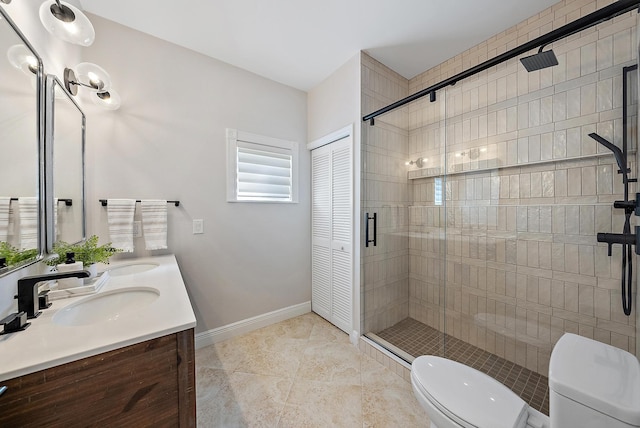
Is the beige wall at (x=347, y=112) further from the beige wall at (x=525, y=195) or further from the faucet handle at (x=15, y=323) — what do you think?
the faucet handle at (x=15, y=323)

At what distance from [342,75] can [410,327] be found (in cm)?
251

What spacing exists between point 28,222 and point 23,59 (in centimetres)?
67

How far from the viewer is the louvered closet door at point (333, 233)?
7.61 ft

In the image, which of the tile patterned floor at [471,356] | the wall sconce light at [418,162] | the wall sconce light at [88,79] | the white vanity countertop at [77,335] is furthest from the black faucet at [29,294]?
the wall sconce light at [418,162]

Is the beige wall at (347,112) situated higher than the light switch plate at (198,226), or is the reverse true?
the beige wall at (347,112)

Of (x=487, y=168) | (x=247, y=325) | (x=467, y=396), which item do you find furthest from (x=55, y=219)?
(x=487, y=168)

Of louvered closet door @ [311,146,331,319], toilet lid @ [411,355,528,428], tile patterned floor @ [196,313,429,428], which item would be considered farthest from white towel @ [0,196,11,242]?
louvered closet door @ [311,146,331,319]

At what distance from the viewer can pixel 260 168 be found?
2430mm

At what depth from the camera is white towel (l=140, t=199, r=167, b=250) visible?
183cm

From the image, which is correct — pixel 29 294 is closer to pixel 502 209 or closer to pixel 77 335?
pixel 77 335

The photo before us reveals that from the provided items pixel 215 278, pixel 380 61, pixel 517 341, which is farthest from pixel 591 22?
pixel 215 278

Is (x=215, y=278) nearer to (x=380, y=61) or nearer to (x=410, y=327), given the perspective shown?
(x=410, y=327)

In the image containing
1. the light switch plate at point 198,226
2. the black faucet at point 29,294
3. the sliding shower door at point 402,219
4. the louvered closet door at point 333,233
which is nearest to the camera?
the black faucet at point 29,294

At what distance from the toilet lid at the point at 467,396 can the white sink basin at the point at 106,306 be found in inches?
52.8
